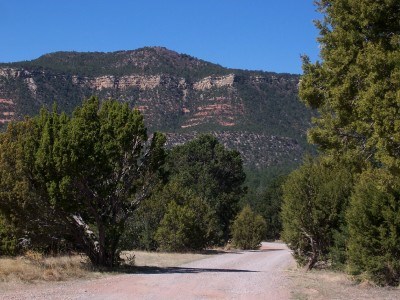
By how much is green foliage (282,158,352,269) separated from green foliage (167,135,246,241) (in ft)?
109

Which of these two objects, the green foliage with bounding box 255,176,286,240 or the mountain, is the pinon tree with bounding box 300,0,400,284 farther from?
the mountain

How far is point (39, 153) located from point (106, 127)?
116 inches

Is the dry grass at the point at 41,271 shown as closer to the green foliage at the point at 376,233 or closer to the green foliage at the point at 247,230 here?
the green foliage at the point at 376,233

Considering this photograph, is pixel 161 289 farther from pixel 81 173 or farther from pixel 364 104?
pixel 364 104

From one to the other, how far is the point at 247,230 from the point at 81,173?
38035 mm

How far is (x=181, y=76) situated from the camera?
149 metres

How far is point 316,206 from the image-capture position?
23188 mm

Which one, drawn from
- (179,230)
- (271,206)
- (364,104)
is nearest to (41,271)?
(364,104)

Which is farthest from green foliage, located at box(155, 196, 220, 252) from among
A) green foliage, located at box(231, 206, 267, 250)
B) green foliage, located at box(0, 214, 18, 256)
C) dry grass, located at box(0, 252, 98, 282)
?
dry grass, located at box(0, 252, 98, 282)

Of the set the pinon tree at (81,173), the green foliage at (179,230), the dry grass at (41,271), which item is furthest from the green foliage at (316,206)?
the green foliage at (179,230)

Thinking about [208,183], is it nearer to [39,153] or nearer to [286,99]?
[39,153]

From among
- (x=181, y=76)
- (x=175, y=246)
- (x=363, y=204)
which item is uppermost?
(x=181, y=76)

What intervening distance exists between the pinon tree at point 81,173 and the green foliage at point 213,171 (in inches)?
1400

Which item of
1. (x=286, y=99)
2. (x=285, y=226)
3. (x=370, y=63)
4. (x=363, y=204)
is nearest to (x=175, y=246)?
(x=285, y=226)
